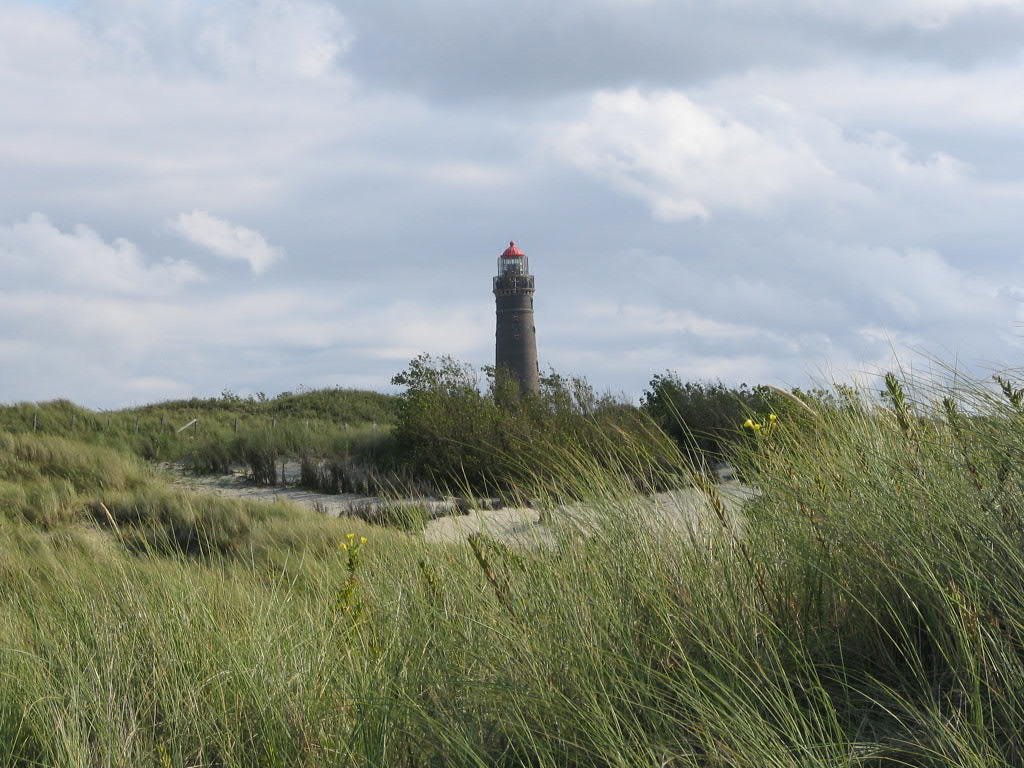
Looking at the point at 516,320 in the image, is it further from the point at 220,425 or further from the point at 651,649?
the point at 651,649

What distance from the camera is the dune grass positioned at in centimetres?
229

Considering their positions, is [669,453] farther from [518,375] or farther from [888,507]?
[518,375]

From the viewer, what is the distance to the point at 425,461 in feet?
49.2

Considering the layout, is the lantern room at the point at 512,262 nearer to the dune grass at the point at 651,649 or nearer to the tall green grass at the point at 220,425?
the tall green grass at the point at 220,425

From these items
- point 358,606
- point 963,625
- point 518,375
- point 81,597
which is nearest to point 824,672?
point 963,625

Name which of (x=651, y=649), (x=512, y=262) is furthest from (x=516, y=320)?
(x=651, y=649)

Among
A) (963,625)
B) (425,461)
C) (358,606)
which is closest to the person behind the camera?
(963,625)

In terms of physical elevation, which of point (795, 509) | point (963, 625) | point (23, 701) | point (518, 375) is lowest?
point (23, 701)

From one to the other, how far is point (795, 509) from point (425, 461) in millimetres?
11921

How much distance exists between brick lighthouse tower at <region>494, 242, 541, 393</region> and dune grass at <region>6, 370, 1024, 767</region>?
92.4 feet

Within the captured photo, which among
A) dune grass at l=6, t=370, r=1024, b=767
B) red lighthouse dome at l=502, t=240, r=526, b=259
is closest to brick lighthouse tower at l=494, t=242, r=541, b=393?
red lighthouse dome at l=502, t=240, r=526, b=259

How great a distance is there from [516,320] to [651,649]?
29241mm

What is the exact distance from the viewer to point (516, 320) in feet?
104

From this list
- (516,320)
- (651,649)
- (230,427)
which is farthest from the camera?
(516,320)
